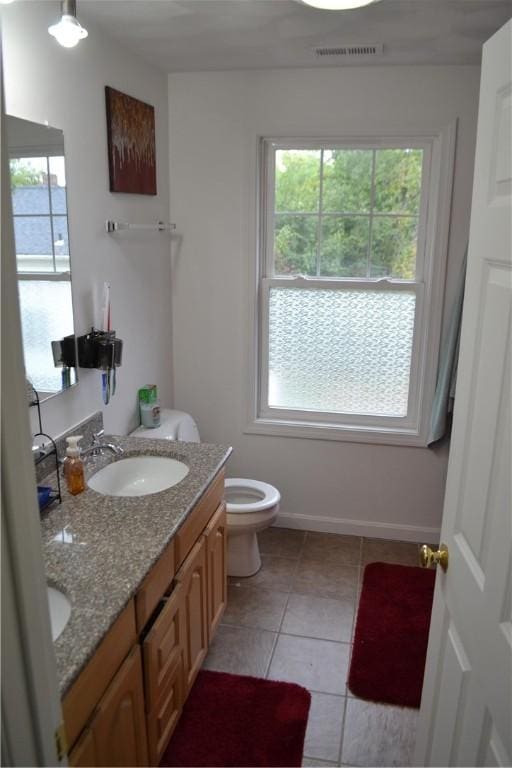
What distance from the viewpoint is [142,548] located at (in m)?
1.68

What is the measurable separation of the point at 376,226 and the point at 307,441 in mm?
1219

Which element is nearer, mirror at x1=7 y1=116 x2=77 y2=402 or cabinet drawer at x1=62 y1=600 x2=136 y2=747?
cabinet drawer at x1=62 y1=600 x2=136 y2=747

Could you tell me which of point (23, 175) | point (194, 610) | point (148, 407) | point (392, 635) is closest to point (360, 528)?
point (392, 635)

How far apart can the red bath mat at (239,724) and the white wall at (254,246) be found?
1.29m

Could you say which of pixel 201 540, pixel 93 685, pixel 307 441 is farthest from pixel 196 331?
pixel 93 685

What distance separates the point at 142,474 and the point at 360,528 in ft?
5.14

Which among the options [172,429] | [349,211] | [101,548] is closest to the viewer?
[101,548]

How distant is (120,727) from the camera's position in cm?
153

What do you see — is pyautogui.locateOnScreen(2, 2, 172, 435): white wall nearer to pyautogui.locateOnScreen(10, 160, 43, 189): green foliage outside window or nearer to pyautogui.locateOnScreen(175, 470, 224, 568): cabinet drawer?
pyautogui.locateOnScreen(10, 160, 43, 189): green foliage outside window

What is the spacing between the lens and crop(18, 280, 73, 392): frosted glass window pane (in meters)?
2.02

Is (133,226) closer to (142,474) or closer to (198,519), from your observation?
(142,474)

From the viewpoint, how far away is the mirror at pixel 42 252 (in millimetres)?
1957

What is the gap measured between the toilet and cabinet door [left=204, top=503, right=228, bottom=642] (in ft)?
1.07

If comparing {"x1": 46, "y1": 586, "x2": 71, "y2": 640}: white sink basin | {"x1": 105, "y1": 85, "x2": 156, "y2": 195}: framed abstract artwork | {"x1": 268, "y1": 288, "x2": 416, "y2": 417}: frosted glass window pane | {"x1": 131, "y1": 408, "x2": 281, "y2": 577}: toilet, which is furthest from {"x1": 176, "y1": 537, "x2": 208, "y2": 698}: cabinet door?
{"x1": 105, "y1": 85, "x2": 156, "y2": 195}: framed abstract artwork
